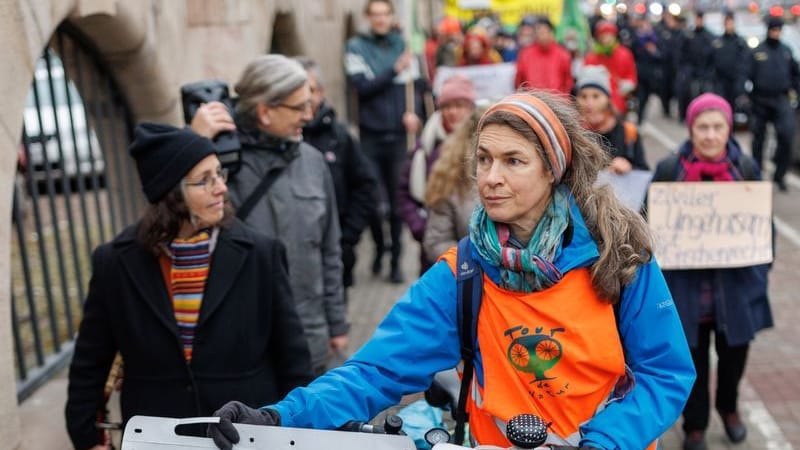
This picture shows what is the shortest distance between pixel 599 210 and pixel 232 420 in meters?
1.03

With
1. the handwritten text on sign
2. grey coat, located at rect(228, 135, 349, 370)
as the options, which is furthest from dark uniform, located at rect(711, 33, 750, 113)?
grey coat, located at rect(228, 135, 349, 370)

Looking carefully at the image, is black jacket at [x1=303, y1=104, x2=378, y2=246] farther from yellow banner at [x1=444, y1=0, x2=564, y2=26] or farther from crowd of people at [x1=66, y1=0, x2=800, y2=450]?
yellow banner at [x1=444, y1=0, x2=564, y2=26]

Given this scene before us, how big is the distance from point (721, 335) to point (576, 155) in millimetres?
2763

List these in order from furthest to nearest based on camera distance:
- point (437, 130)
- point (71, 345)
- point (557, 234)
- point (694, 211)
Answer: point (437, 130), point (71, 345), point (694, 211), point (557, 234)

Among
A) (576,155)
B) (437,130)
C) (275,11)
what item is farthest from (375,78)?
(576,155)

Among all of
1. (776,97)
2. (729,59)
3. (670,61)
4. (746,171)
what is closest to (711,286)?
(746,171)

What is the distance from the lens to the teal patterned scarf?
2.21m

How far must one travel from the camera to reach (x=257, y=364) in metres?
3.19

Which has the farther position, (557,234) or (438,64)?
(438,64)

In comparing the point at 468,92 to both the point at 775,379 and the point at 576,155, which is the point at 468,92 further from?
the point at 576,155

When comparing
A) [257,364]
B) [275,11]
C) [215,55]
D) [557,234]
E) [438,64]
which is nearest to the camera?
[557,234]

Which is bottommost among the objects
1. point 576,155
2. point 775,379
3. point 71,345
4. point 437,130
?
point 775,379

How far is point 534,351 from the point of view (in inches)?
88.5

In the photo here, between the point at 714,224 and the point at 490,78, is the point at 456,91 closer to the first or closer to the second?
the point at 714,224
